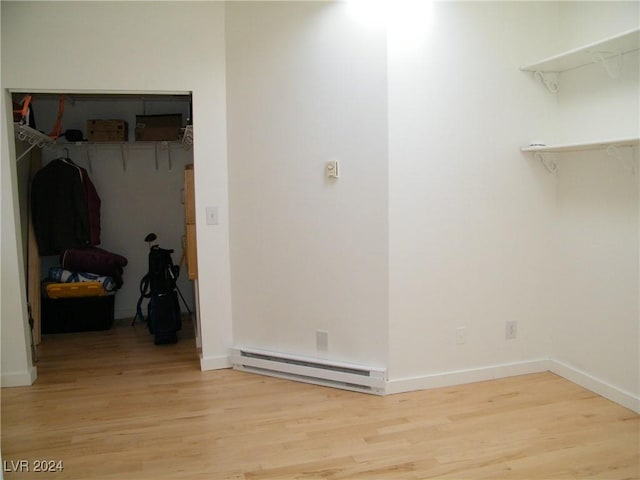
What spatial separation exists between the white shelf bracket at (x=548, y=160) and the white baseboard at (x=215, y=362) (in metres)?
2.53

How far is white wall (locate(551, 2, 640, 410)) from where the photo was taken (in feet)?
9.18

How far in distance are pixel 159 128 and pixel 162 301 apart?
162 centimetres

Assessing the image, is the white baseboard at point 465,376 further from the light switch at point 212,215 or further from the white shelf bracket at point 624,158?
the light switch at point 212,215

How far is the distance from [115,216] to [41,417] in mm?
2572

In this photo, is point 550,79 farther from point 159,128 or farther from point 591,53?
point 159,128

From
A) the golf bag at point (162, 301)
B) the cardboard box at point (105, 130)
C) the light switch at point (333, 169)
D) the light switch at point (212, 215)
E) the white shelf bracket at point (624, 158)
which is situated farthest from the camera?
the cardboard box at point (105, 130)

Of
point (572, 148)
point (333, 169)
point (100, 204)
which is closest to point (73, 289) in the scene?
point (100, 204)

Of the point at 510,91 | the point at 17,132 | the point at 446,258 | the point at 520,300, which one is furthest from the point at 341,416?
the point at 17,132

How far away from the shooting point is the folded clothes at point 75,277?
461 cm

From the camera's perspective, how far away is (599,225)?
3.03 meters

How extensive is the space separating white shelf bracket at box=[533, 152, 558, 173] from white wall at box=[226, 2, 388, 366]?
42.8 inches

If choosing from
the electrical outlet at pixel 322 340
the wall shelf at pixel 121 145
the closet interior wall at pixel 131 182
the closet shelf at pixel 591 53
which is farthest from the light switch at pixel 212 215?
the closet shelf at pixel 591 53

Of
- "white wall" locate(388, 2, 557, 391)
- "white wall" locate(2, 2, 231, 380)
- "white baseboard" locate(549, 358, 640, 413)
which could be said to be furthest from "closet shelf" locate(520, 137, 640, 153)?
"white wall" locate(2, 2, 231, 380)

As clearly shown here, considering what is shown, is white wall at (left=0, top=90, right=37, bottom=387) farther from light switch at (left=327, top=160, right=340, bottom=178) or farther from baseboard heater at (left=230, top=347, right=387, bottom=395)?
light switch at (left=327, top=160, right=340, bottom=178)
